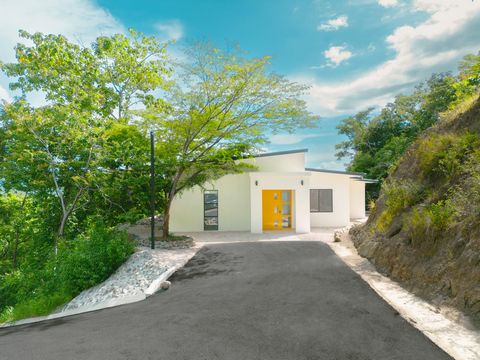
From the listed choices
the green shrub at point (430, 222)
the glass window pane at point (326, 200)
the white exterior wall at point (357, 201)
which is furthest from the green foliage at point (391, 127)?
the green shrub at point (430, 222)

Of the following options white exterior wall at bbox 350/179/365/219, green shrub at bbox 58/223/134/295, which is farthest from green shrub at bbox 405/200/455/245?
white exterior wall at bbox 350/179/365/219

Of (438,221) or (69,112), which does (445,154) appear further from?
(69,112)

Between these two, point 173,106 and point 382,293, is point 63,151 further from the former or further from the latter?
point 382,293

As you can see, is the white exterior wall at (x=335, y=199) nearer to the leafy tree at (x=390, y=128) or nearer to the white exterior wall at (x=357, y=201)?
the white exterior wall at (x=357, y=201)

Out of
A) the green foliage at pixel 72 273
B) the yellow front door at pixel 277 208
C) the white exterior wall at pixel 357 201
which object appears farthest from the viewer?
the white exterior wall at pixel 357 201

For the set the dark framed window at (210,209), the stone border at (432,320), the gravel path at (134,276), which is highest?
the dark framed window at (210,209)

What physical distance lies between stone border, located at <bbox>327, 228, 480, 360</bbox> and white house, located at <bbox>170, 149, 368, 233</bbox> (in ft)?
26.0

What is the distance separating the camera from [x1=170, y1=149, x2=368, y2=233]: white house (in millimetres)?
15203

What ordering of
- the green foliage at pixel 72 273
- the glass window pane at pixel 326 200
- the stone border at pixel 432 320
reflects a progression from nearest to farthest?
the stone border at pixel 432 320, the green foliage at pixel 72 273, the glass window pane at pixel 326 200

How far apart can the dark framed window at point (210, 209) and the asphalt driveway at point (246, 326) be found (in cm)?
815

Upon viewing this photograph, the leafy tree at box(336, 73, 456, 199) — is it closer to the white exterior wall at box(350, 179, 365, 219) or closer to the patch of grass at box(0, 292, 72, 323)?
the white exterior wall at box(350, 179, 365, 219)

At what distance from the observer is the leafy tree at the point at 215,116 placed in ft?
41.2

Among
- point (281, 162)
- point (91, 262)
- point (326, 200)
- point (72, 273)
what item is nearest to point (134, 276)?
point (91, 262)

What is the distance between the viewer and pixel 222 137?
13438 millimetres
